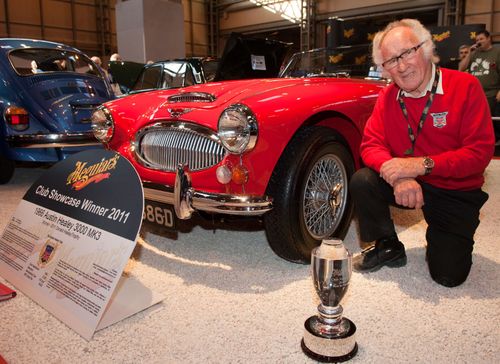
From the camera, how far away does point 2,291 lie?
2.02m

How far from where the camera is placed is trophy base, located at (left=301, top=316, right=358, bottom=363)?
1.52 metres

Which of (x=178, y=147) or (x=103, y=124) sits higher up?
(x=103, y=124)

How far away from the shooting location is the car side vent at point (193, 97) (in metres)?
2.31

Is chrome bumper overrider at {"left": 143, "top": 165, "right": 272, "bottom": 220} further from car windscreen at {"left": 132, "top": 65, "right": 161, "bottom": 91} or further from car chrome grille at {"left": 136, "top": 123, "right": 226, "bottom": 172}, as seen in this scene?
car windscreen at {"left": 132, "top": 65, "right": 161, "bottom": 91}

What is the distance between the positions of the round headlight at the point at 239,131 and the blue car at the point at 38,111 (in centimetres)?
274

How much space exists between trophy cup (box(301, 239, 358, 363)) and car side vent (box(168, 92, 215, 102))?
1.13m

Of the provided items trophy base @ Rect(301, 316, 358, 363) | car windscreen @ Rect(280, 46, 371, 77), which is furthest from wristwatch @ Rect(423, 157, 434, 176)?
car windscreen @ Rect(280, 46, 371, 77)

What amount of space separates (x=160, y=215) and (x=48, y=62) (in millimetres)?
3816

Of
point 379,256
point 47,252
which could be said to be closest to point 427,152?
point 379,256

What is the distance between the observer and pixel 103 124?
8.52 ft

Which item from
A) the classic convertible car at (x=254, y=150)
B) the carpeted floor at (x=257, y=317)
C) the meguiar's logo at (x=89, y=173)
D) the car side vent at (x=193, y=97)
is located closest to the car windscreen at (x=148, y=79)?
the classic convertible car at (x=254, y=150)

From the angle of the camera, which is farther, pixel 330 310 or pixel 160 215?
pixel 160 215

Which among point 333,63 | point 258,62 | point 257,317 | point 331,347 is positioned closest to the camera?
point 331,347

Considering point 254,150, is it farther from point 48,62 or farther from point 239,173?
point 48,62
